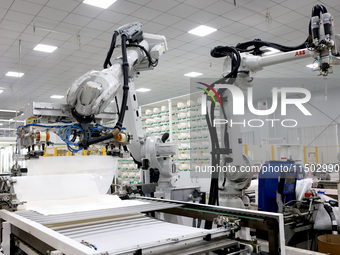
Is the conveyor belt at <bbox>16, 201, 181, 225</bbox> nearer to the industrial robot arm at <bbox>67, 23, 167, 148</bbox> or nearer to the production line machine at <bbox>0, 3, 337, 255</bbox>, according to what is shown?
the production line machine at <bbox>0, 3, 337, 255</bbox>

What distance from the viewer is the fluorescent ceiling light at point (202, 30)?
7422 millimetres

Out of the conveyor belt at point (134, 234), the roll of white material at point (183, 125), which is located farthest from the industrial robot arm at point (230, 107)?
the roll of white material at point (183, 125)

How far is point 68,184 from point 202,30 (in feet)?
18.3

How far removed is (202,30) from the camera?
7531 mm

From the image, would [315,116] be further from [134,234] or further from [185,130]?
[134,234]

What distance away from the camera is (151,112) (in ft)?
24.7

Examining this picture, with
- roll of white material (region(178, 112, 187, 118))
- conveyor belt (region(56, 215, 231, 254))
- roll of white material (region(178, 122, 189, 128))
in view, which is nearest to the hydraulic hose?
conveyor belt (region(56, 215, 231, 254))

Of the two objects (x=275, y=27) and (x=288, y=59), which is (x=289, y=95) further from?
(x=288, y=59)

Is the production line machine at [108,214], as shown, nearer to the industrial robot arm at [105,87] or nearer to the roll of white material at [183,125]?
the industrial robot arm at [105,87]

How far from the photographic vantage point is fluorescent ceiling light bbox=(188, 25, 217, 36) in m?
7.42

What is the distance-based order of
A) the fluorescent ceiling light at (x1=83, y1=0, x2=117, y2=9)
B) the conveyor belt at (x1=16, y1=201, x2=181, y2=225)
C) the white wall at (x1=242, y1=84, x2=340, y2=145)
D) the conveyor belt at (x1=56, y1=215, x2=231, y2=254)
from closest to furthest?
the conveyor belt at (x1=56, y1=215, x2=231, y2=254), the conveyor belt at (x1=16, y1=201, x2=181, y2=225), the fluorescent ceiling light at (x1=83, y1=0, x2=117, y2=9), the white wall at (x1=242, y1=84, x2=340, y2=145)

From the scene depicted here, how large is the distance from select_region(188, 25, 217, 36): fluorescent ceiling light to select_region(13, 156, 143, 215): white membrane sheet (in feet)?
16.7

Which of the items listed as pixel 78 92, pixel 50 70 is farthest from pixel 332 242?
pixel 50 70

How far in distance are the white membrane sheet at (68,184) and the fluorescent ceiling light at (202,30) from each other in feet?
16.7
